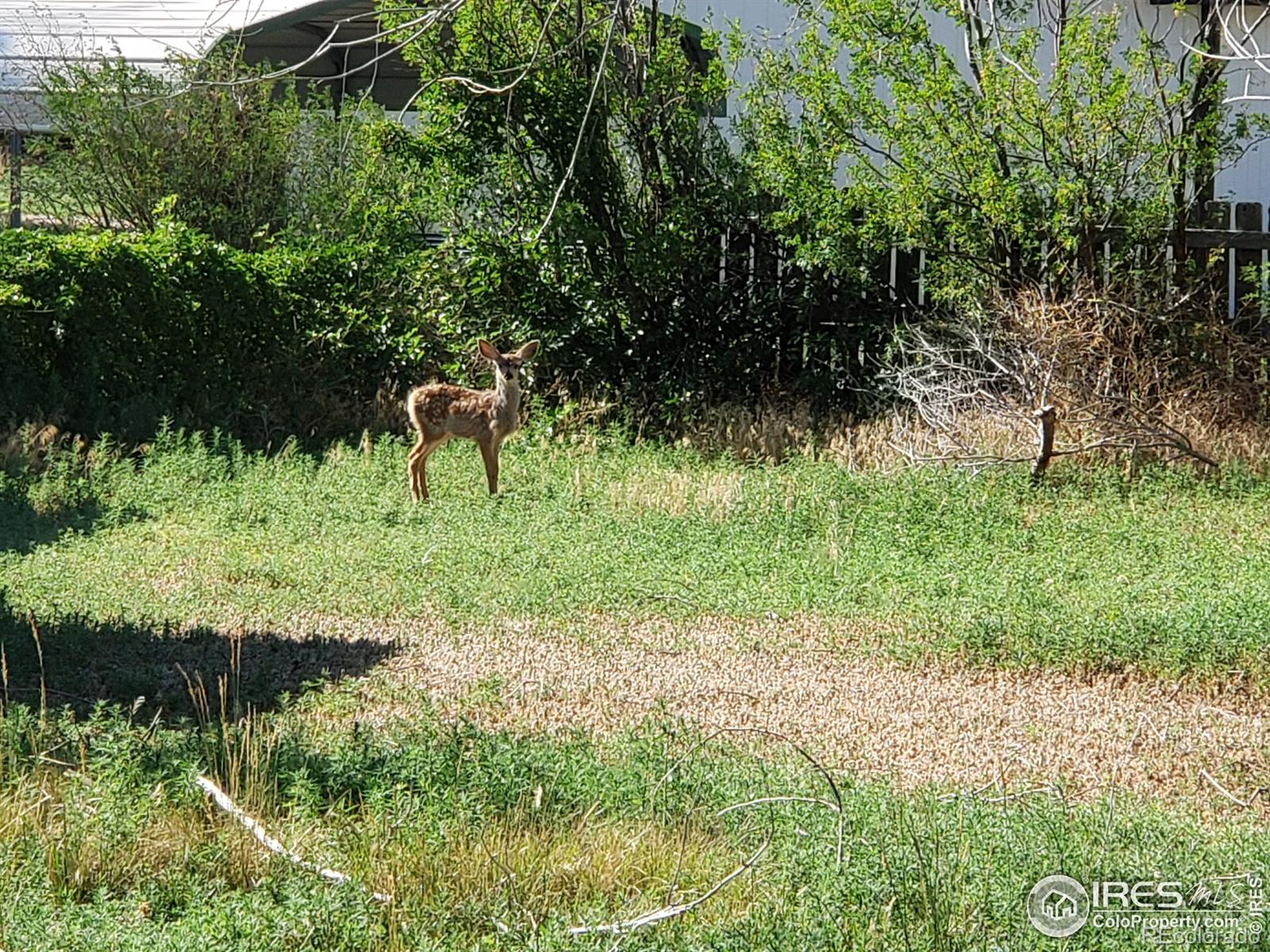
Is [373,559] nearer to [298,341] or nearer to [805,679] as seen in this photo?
[805,679]

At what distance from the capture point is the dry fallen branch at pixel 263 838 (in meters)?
4.70

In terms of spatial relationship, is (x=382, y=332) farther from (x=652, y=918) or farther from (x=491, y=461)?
(x=652, y=918)

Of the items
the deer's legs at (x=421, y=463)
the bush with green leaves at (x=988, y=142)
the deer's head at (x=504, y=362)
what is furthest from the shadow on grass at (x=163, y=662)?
the bush with green leaves at (x=988, y=142)

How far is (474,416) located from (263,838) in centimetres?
782

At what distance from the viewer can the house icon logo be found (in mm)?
4457

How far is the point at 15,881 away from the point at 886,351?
1087 cm

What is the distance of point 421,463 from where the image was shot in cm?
1252

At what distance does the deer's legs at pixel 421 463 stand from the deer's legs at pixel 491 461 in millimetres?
413

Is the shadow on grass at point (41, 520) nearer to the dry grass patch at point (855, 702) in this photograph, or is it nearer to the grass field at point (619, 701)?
the grass field at point (619, 701)

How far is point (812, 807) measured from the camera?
5.46 metres

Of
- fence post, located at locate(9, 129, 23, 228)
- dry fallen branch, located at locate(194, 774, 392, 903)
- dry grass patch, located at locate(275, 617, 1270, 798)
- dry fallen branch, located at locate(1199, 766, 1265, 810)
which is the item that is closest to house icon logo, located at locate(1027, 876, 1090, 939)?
dry grass patch, located at locate(275, 617, 1270, 798)

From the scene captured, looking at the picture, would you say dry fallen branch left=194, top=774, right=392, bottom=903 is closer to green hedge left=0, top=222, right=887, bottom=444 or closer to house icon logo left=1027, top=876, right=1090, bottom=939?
house icon logo left=1027, top=876, right=1090, bottom=939

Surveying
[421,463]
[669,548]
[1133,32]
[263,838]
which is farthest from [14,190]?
[263,838]

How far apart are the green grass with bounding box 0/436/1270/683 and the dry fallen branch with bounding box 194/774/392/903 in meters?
Result: 3.07
